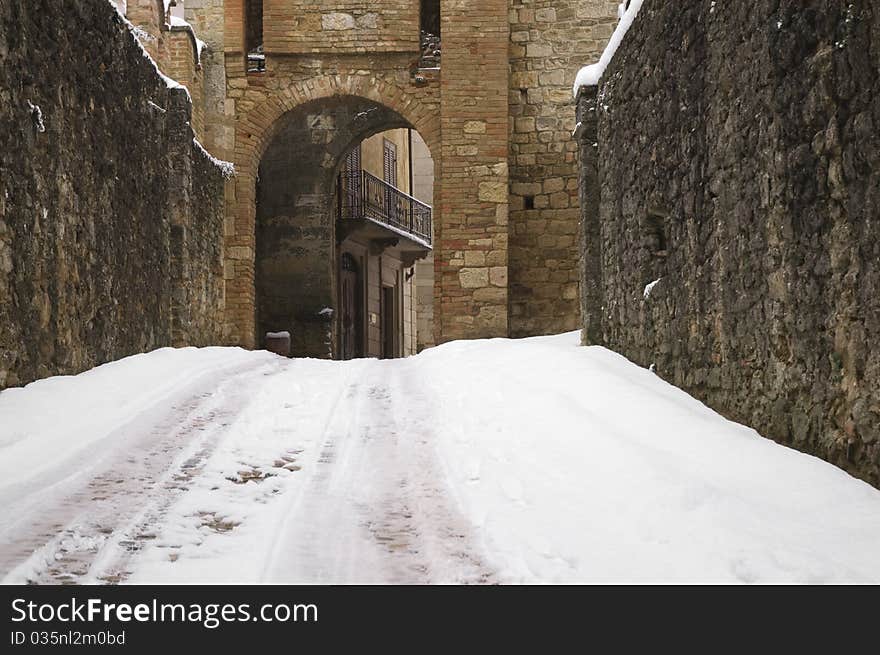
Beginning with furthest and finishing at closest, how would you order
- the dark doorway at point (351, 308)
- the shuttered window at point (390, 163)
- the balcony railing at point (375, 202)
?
the shuttered window at point (390, 163)
the dark doorway at point (351, 308)
the balcony railing at point (375, 202)

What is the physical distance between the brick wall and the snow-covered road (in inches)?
327

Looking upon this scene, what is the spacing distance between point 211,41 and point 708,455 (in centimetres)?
1205

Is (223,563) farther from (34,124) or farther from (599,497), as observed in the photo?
(34,124)

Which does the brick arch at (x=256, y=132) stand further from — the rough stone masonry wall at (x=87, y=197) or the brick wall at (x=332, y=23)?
the rough stone masonry wall at (x=87, y=197)

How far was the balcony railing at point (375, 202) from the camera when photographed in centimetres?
2144

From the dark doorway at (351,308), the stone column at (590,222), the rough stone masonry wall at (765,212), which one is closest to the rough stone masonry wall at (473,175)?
the stone column at (590,222)

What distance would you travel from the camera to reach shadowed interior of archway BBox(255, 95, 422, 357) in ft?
60.4

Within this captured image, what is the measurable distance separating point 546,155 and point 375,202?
972 centimetres

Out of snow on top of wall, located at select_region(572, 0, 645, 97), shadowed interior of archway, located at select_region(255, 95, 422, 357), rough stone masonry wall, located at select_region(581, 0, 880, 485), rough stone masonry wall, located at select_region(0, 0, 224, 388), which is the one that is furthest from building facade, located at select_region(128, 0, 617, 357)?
rough stone masonry wall, located at select_region(581, 0, 880, 485)

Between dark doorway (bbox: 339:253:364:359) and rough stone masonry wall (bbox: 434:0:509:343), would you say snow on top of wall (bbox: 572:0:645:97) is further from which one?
dark doorway (bbox: 339:253:364:359)

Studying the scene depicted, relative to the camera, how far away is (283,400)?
262 inches

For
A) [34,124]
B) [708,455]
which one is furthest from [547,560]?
[34,124]

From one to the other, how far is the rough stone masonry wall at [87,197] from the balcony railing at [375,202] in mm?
10211

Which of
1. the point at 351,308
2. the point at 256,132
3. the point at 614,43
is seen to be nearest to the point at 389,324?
the point at 351,308
